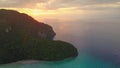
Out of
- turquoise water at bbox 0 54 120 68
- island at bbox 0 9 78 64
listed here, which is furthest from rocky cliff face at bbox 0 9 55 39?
turquoise water at bbox 0 54 120 68

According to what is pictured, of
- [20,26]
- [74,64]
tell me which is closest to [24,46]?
[74,64]

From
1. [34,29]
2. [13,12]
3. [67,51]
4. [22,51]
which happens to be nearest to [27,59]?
[22,51]

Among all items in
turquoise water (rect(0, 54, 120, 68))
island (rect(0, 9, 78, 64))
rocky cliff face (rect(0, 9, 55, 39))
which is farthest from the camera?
rocky cliff face (rect(0, 9, 55, 39))

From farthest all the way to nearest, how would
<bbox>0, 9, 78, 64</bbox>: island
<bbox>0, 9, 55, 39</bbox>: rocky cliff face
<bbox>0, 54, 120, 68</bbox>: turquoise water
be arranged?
<bbox>0, 9, 55, 39</bbox>: rocky cliff face → <bbox>0, 9, 78, 64</bbox>: island → <bbox>0, 54, 120, 68</bbox>: turquoise water

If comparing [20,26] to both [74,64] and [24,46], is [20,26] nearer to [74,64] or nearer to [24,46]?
[24,46]

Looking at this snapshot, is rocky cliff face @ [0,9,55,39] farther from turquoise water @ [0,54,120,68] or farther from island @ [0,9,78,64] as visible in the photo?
turquoise water @ [0,54,120,68]

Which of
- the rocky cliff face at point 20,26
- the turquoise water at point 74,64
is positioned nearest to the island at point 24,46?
the rocky cliff face at point 20,26

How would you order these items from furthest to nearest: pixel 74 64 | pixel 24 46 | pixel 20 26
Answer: pixel 20 26 < pixel 24 46 < pixel 74 64
